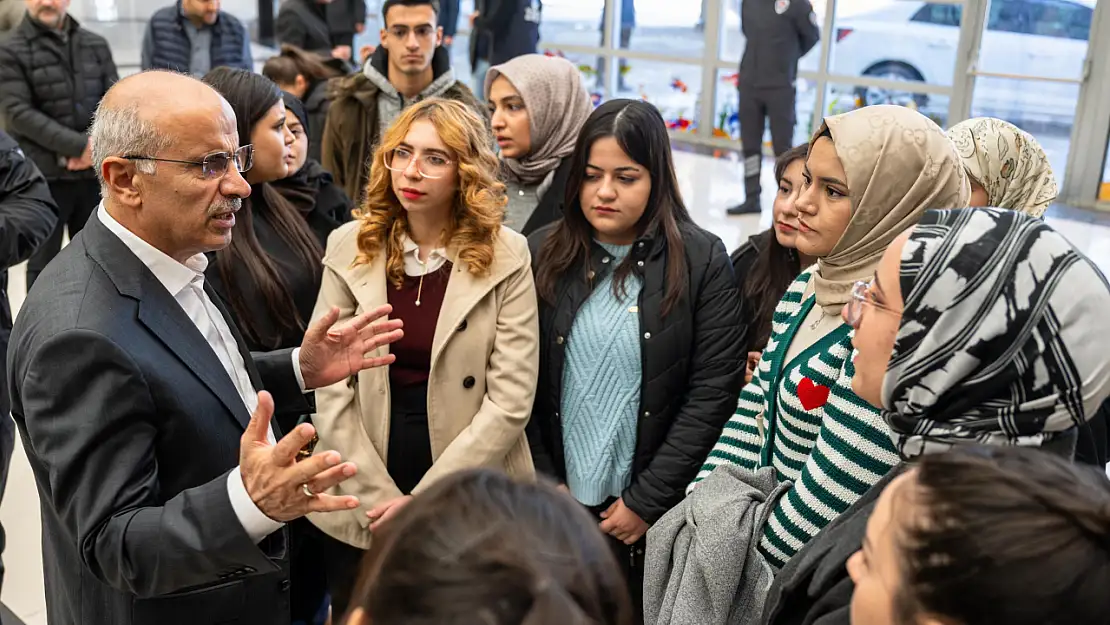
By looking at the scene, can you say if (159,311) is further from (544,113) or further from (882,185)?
(544,113)

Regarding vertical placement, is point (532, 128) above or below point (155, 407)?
above

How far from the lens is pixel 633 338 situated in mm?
2355

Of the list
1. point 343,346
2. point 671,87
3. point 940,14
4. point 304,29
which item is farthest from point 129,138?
point 671,87

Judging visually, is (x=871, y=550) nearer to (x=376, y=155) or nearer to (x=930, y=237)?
(x=930, y=237)

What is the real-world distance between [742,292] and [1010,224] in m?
1.23

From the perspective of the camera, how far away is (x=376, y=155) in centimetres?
254

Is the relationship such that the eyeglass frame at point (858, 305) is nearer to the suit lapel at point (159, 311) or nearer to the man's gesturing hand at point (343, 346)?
the man's gesturing hand at point (343, 346)

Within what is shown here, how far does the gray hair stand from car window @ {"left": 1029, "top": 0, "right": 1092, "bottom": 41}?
25.5ft

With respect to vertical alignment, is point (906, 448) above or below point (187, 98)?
below

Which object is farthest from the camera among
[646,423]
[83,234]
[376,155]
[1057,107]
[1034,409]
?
[1057,107]

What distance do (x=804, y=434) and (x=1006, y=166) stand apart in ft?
3.71

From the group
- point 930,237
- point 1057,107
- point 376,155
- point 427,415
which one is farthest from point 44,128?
point 1057,107

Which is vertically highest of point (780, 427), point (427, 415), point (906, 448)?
point (906, 448)

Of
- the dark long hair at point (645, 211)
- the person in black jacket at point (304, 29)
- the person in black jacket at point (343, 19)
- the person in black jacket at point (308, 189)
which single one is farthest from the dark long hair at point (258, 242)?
the person in black jacket at point (343, 19)
